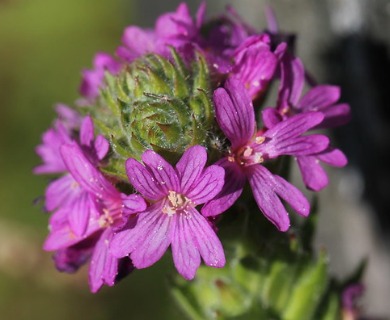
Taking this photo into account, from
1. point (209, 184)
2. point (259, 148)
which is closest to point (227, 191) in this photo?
point (209, 184)

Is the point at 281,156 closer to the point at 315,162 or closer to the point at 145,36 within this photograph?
the point at 315,162

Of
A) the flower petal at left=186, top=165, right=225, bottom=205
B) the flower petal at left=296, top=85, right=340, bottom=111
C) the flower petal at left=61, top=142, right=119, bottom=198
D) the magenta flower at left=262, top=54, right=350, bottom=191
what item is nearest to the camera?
the flower petal at left=186, top=165, right=225, bottom=205

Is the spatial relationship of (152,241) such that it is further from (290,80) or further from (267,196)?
(290,80)

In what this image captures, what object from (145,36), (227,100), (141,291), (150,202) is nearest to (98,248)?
(150,202)

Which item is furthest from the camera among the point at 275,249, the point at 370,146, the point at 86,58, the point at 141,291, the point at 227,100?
the point at 86,58

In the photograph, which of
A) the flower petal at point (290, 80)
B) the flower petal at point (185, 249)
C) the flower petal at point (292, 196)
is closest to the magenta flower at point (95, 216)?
the flower petal at point (185, 249)

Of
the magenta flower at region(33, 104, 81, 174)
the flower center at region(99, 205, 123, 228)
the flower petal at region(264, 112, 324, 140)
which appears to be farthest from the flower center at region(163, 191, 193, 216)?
the magenta flower at region(33, 104, 81, 174)

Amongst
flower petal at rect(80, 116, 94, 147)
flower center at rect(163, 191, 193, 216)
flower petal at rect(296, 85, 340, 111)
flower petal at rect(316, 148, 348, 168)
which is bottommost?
flower petal at rect(316, 148, 348, 168)

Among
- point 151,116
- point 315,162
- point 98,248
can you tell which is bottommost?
point 315,162

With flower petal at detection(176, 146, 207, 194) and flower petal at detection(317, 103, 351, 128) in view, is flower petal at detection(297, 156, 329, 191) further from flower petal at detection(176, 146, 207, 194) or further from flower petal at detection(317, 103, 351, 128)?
flower petal at detection(176, 146, 207, 194)
